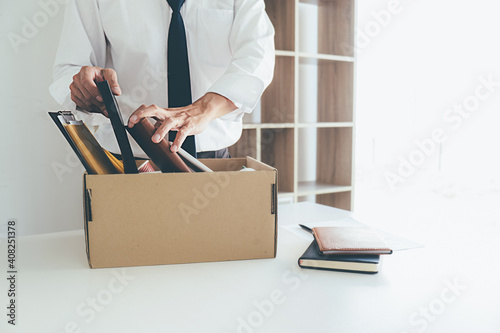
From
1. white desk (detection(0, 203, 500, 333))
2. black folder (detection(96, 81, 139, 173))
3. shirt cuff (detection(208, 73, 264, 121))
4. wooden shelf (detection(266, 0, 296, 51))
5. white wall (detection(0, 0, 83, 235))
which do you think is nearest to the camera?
white desk (detection(0, 203, 500, 333))

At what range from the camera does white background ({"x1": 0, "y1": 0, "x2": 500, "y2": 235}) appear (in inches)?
87.9

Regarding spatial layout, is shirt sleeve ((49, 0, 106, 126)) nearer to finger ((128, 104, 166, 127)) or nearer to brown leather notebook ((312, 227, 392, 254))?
finger ((128, 104, 166, 127))

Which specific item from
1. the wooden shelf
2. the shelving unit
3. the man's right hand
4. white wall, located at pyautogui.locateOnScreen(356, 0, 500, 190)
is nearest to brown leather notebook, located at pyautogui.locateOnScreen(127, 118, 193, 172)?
the man's right hand

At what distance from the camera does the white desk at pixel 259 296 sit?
667 millimetres

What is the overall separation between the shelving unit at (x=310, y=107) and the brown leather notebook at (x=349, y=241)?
1434 millimetres

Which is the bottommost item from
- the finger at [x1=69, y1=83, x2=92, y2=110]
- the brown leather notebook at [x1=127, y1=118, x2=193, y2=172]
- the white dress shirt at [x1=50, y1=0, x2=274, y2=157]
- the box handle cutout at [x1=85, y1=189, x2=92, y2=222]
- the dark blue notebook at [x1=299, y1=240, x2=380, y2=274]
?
the dark blue notebook at [x1=299, y1=240, x2=380, y2=274]

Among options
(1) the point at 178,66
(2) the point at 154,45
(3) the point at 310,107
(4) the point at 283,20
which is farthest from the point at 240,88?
(3) the point at 310,107

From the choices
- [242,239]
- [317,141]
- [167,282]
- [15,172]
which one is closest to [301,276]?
[242,239]

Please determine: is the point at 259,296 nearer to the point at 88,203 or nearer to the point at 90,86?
the point at 88,203

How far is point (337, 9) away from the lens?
2.85m

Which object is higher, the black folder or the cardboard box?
the black folder

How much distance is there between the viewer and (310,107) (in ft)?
10.1

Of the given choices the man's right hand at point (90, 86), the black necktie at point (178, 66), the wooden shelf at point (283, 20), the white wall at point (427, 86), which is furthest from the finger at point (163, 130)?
the white wall at point (427, 86)

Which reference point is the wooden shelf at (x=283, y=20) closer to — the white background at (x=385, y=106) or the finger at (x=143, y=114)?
the white background at (x=385, y=106)
